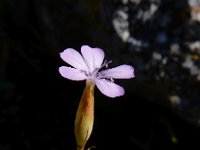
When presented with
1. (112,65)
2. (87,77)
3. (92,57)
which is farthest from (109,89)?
(112,65)

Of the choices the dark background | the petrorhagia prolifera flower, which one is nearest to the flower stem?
the petrorhagia prolifera flower

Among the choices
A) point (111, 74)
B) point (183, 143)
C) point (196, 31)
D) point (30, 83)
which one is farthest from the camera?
point (30, 83)

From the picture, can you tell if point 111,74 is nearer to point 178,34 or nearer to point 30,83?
point 178,34

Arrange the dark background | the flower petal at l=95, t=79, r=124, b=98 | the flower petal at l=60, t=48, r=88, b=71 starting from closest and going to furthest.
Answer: the flower petal at l=95, t=79, r=124, b=98, the flower petal at l=60, t=48, r=88, b=71, the dark background

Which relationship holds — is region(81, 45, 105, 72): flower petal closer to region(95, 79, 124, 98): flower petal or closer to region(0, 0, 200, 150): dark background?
region(95, 79, 124, 98): flower petal

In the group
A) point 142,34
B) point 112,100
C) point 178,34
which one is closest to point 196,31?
point 178,34

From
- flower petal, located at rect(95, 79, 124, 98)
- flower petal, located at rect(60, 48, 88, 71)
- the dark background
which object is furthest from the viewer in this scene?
the dark background

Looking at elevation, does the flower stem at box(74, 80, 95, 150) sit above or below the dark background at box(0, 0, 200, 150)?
below
